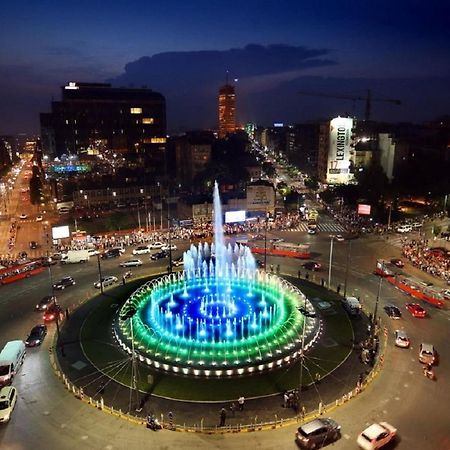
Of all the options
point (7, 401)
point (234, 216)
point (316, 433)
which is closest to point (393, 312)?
point (316, 433)

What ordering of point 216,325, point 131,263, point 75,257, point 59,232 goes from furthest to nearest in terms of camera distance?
point 59,232, point 75,257, point 131,263, point 216,325

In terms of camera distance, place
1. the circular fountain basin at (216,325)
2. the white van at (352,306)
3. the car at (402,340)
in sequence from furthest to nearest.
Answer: the white van at (352,306), the car at (402,340), the circular fountain basin at (216,325)

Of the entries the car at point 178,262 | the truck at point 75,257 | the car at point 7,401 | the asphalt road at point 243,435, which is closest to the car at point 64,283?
the asphalt road at point 243,435

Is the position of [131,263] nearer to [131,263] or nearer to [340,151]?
[131,263]

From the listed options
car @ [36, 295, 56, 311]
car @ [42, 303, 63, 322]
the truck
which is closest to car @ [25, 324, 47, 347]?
car @ [42, 303, 63, 322]

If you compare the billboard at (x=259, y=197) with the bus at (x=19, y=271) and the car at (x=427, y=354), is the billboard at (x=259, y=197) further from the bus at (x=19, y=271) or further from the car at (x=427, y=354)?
the car at (x=427, y=354)

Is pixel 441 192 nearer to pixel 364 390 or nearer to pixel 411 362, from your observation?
pixel 411 362
